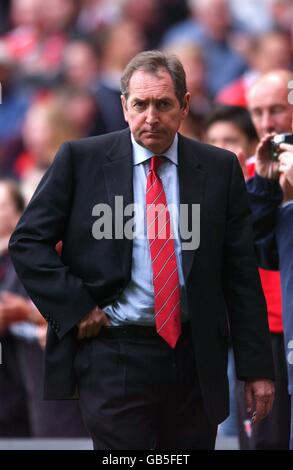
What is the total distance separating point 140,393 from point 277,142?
4.16 ft


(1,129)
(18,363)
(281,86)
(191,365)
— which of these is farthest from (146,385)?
(1,129)

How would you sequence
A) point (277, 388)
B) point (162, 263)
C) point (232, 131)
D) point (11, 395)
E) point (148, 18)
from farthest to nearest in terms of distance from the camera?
point (148, 18) → point (11, 395) → point (232, 131) → point (277, 388) → point (162, 263)

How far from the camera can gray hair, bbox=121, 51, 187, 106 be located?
13.5 feet

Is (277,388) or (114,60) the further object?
(114,60)

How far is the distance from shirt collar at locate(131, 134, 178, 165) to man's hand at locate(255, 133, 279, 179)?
634mm

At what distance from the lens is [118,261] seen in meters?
4.06

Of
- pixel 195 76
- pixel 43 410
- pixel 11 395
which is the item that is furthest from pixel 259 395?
pixel 195 76

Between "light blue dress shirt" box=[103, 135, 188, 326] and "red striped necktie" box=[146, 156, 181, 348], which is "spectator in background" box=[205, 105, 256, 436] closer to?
"light blue dress shirt" box=[103, 135, 188, 326]

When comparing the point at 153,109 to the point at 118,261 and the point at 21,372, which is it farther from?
the point at 21,372

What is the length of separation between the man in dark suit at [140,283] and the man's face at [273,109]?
1.22 metres

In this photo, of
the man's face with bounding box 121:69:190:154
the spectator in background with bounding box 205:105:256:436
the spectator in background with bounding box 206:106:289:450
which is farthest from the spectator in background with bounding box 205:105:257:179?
the man's face with bounding box 121:69:190:154

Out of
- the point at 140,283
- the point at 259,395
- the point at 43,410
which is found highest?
the point at 140,283

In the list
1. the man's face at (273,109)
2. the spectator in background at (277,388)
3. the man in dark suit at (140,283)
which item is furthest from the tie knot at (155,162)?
the man's face at (273,109)
